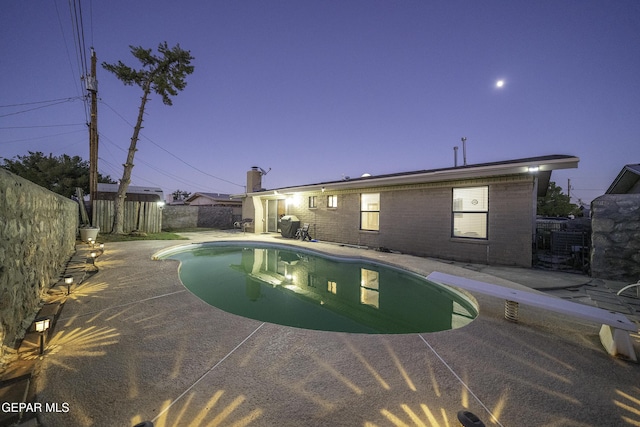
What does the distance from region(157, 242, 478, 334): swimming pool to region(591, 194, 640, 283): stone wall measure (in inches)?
138

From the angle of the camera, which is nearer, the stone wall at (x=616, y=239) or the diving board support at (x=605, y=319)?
the diving board support at (x=605, y=319)

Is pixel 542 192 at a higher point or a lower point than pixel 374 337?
higher

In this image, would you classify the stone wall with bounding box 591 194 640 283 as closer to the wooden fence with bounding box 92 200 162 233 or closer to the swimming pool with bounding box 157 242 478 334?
the swimming pool with bounding box 157 242 478 334

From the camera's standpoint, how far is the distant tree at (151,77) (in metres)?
Answer: 10.8

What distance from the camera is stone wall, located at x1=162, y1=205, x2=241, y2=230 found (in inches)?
595

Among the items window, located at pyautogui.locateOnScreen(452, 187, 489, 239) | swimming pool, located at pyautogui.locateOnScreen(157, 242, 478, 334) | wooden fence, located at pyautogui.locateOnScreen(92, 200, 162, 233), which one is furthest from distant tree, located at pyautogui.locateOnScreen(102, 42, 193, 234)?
window, located at pyautogui.locateOnScreen(452, 187, 489, 239)

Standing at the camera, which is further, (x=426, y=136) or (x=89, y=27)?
(x=426, y=136)

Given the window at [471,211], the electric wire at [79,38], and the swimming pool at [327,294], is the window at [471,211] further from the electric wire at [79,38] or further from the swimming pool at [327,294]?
the electric wire at [79,38]

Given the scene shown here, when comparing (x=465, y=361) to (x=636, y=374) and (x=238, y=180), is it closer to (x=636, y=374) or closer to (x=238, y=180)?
(x=636, y=374)

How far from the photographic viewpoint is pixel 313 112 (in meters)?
28.8

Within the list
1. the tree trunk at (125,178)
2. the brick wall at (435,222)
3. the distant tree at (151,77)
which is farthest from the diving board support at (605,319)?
the distant tree at (151,77)

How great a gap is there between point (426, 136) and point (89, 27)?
113 feet

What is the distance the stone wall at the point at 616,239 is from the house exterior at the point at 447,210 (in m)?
1.09

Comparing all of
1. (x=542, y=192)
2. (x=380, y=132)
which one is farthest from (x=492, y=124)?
(x=542, y=192)
